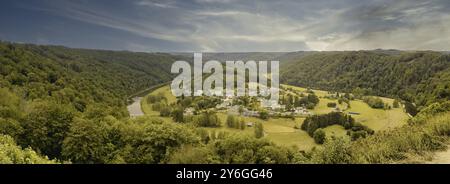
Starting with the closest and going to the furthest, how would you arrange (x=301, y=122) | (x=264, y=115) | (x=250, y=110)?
1. (x=301, y=122)
2. (x=264, y=115)
3. (x=250, y=110)

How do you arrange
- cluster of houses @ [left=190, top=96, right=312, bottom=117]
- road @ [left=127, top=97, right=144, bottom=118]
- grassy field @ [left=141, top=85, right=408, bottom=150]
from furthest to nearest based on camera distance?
cluster of houses @ [left=190, top=96, right=312, bottom=117]
road @ [left=127, top=97, right=144, bottom=118]
grassy field @ [left=141, top=85, right=408, bottom=150]

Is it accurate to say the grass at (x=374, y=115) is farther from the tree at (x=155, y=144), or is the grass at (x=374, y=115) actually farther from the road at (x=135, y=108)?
the tree at (x=155, y=144)

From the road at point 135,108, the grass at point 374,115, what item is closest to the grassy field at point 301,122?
the grass at point 374,115

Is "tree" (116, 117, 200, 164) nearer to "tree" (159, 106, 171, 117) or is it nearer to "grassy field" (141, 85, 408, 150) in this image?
"grassy field" (141, 85, 408, 150)

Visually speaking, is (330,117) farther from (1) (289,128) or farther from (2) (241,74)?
(2) (241,74)

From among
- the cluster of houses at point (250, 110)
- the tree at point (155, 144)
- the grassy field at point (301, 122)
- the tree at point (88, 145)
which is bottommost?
the grassy field at point (301, 122)

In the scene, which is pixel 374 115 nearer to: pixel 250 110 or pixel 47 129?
pixel 250 110

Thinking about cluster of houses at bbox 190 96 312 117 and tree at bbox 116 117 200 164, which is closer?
tree at bbox 116 117 200 164

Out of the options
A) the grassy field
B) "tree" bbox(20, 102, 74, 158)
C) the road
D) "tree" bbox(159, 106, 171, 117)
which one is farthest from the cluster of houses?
"tree" bbox(20, 102, 74, 158)

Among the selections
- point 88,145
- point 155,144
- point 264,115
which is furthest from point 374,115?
point 155,144

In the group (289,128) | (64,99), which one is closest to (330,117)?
(289,128)
